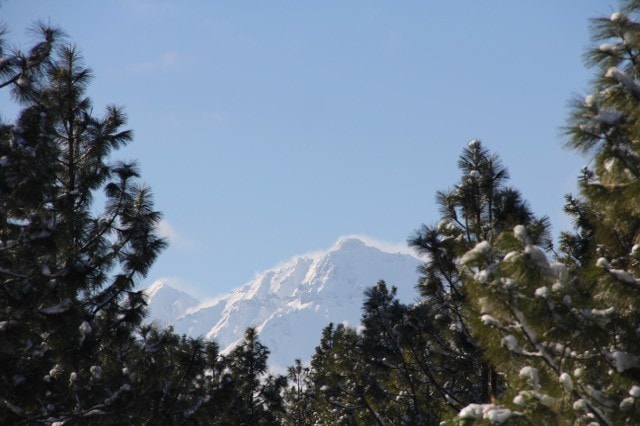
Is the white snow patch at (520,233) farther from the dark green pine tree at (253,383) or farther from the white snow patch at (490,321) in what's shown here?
the dark green pine tree at (253,383)

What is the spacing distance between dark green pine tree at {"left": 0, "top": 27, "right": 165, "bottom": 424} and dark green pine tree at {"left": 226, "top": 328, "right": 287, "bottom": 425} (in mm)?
16910

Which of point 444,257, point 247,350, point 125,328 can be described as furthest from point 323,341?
point 444,257

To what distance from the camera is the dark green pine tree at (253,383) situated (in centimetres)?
2892

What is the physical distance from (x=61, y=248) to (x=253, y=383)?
877 inches

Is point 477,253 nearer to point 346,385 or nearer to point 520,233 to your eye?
point 520,233

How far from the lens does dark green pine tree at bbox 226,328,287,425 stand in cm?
2892

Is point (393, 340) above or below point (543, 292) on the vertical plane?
above

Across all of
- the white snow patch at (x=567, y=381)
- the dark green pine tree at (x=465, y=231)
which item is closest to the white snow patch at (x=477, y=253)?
the white snow patch at (x=567, y=381)

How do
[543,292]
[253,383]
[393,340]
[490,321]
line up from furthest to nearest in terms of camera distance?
[253,383], [393,340], [490,321], [543,292]

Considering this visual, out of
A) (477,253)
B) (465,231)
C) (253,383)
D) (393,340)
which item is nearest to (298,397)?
(253,383)

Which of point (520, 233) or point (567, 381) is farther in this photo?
point (520, 233)

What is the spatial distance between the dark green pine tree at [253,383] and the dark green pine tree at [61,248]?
666 inches

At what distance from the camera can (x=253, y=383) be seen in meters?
29.8

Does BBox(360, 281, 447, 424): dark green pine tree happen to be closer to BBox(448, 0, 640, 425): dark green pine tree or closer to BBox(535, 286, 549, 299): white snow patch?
BBox(448, 0, 640, 425): dark green pine tree
